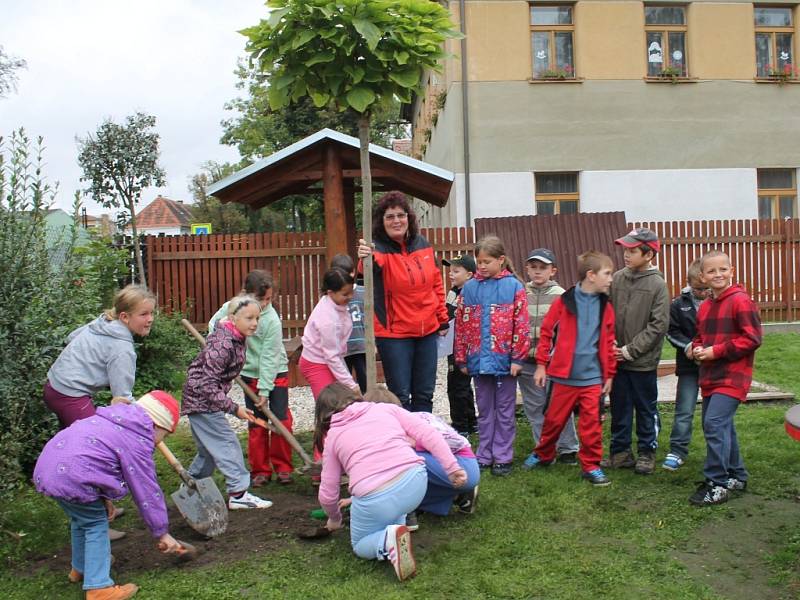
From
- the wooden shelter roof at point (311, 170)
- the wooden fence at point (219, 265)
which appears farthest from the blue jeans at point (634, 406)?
the wooden fence at point (219, 265)

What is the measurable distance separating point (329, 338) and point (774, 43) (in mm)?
17255

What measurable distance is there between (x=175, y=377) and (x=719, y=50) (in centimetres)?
1456

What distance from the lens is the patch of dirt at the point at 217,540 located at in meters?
4.43

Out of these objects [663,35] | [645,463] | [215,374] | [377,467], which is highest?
[663,35]

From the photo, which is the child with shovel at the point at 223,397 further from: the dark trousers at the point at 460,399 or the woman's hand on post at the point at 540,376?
the dark trousers at the point at 460,399

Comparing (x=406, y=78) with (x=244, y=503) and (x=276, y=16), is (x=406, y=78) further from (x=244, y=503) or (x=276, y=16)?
(x=244, y=503)

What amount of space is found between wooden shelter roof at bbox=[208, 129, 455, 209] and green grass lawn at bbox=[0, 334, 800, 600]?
17.7 feet

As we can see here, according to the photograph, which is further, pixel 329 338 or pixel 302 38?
pixel 329 338

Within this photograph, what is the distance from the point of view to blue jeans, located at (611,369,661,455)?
5.95 m

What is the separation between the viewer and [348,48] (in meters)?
4.41

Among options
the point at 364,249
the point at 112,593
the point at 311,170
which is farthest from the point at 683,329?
the point at 311,170

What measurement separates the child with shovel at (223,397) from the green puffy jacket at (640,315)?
106 inches

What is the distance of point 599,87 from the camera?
18.0m

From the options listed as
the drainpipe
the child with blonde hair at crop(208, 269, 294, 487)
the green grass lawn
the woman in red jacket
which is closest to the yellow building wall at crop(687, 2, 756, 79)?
the drainpipe
